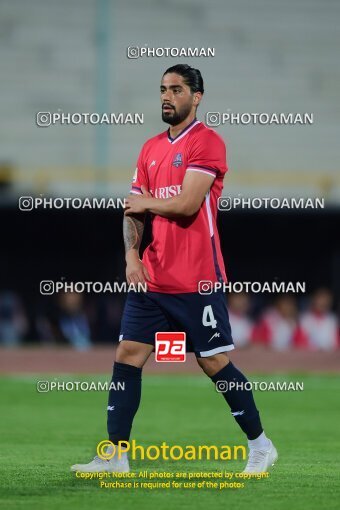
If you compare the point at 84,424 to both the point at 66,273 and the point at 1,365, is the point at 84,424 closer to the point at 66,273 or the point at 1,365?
the point at 1,365

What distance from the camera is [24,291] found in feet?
61.4

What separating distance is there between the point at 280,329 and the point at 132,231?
10.7m

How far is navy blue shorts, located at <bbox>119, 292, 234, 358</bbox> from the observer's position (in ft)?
18.8

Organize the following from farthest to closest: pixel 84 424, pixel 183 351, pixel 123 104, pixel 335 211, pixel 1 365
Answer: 1. pixel 123 104
2. pixel 335 211
3. pixel 1 365
4. pixel 84 424
5. pixel 183 351

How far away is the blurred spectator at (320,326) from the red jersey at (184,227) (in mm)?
10466

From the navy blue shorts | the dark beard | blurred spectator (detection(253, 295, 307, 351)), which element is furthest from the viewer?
blurred spectator (detection(253, 295, 307, 351))

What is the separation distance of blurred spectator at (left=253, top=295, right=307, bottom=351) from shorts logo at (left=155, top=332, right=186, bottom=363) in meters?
10.3

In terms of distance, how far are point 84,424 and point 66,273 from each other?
10.0 meters

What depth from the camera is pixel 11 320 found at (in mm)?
17906

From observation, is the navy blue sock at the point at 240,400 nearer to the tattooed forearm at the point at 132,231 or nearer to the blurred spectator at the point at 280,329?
the tattooed forearm at the point at 132,231

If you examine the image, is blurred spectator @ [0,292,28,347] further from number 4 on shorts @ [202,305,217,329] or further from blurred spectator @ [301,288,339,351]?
number 4 on shorts @ [202,305,217,329]

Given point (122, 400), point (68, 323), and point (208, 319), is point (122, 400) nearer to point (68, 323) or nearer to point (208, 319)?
point (208, 319)

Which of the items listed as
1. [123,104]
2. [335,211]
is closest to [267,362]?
[335,211]

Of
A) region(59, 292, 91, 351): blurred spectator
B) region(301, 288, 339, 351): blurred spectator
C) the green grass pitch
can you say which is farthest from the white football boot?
region(59, 292, 91, 351): blurred spectator
